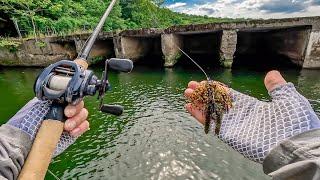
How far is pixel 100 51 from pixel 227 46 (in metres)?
A: 13.5

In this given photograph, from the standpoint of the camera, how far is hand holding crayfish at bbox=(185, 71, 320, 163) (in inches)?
73.4

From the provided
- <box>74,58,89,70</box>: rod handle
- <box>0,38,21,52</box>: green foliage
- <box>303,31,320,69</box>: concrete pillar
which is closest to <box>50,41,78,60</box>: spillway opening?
<box>0,38,21,52</box>: green foliage

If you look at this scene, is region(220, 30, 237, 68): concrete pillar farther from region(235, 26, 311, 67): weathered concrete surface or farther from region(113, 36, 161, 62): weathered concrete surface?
region(113, 36, 161, 62): weathered concrete surface

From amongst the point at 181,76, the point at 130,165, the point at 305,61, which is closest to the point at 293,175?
the point at 130,165

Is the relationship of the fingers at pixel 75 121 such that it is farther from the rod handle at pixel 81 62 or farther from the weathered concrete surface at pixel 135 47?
the weathered concrete surface at pixel 135 47

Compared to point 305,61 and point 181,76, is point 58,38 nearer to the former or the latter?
point 181,76

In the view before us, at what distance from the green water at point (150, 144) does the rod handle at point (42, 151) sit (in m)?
4.83

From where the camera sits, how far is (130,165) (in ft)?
22.6

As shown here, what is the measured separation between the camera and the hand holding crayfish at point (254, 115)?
6.12ft

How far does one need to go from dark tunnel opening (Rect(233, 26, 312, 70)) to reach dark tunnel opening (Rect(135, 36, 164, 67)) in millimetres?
7984

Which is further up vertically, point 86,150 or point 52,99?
point 52,99

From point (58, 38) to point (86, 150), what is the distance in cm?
2034

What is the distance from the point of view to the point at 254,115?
7.20 feet

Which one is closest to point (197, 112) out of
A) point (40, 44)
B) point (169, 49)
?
point (169, 49)
